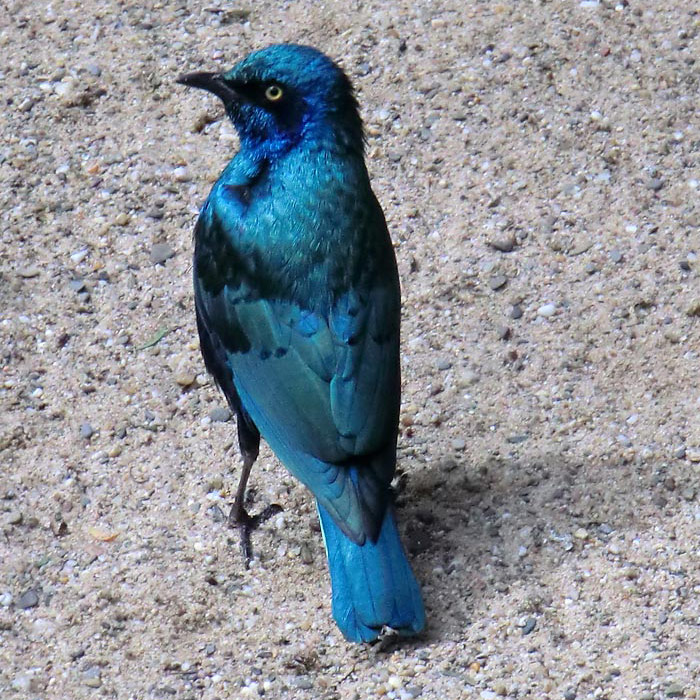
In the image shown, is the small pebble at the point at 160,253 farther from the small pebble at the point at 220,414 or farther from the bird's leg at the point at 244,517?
the bird's leg at the point at 244,517

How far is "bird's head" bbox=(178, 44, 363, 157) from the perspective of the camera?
13.5 ft

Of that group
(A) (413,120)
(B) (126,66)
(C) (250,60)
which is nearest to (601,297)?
(A) (413,120)

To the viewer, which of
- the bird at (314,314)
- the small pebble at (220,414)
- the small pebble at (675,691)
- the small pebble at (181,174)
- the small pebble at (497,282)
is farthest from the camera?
the small pebble at (181,174)

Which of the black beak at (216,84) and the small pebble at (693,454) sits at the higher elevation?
the black beak at (216,84)

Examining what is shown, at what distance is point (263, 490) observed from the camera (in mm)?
4551

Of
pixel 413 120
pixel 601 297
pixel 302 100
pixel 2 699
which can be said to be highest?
pixel 302 100

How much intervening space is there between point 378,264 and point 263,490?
3.13 ft

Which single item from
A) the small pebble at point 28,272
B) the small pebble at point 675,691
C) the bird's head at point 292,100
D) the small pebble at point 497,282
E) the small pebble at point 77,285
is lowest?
the small pebble at point 675,691

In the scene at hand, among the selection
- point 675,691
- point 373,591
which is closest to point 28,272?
point 373,591

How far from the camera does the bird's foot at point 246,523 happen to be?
168 inches

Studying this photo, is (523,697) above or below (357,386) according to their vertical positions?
below

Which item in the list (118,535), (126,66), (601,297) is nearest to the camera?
(118,535)

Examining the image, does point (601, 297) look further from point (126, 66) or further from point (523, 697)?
point (126, 66)

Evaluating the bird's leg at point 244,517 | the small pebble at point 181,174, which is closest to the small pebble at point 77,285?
the small pebble at point 181,174
